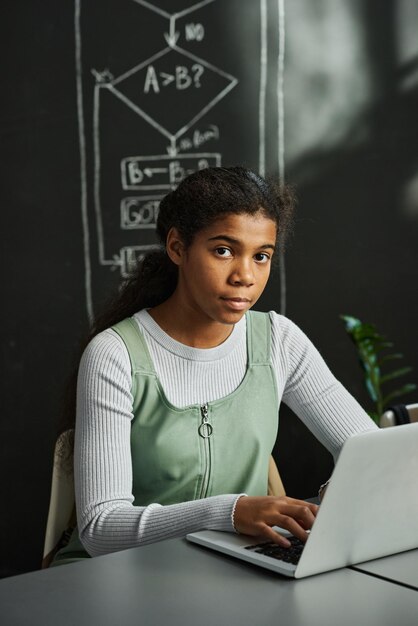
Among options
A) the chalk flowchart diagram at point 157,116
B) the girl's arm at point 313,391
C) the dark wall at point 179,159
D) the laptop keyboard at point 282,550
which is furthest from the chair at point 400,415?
the chalk flowchart diagram at point 157,116

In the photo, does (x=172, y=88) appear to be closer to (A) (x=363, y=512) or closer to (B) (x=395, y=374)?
(B) (x=395, y=374)

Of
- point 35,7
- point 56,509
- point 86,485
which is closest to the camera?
point 86,485

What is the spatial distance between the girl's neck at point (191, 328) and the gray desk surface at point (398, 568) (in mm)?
658

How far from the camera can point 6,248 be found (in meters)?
2.99

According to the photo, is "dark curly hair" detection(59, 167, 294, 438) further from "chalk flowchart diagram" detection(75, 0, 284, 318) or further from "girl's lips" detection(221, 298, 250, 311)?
"chalk flowchart diagram" detection(75, 0, 284, 318)

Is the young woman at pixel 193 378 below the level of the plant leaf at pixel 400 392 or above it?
above

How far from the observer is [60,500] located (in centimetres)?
176

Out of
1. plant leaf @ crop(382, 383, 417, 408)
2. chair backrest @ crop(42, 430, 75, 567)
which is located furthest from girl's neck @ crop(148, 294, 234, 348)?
plant leaf @ crop(382, 383, 417, 408)

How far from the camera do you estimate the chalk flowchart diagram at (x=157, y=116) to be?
2.99 m

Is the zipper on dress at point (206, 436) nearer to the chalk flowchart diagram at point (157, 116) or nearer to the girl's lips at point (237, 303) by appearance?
the girl's lips at point (237, 303)

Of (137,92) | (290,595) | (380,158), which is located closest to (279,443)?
(380,158)

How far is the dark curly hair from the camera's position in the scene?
165cm

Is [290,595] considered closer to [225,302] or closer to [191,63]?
[225,302]

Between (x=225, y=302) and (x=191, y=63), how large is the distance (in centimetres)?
162
